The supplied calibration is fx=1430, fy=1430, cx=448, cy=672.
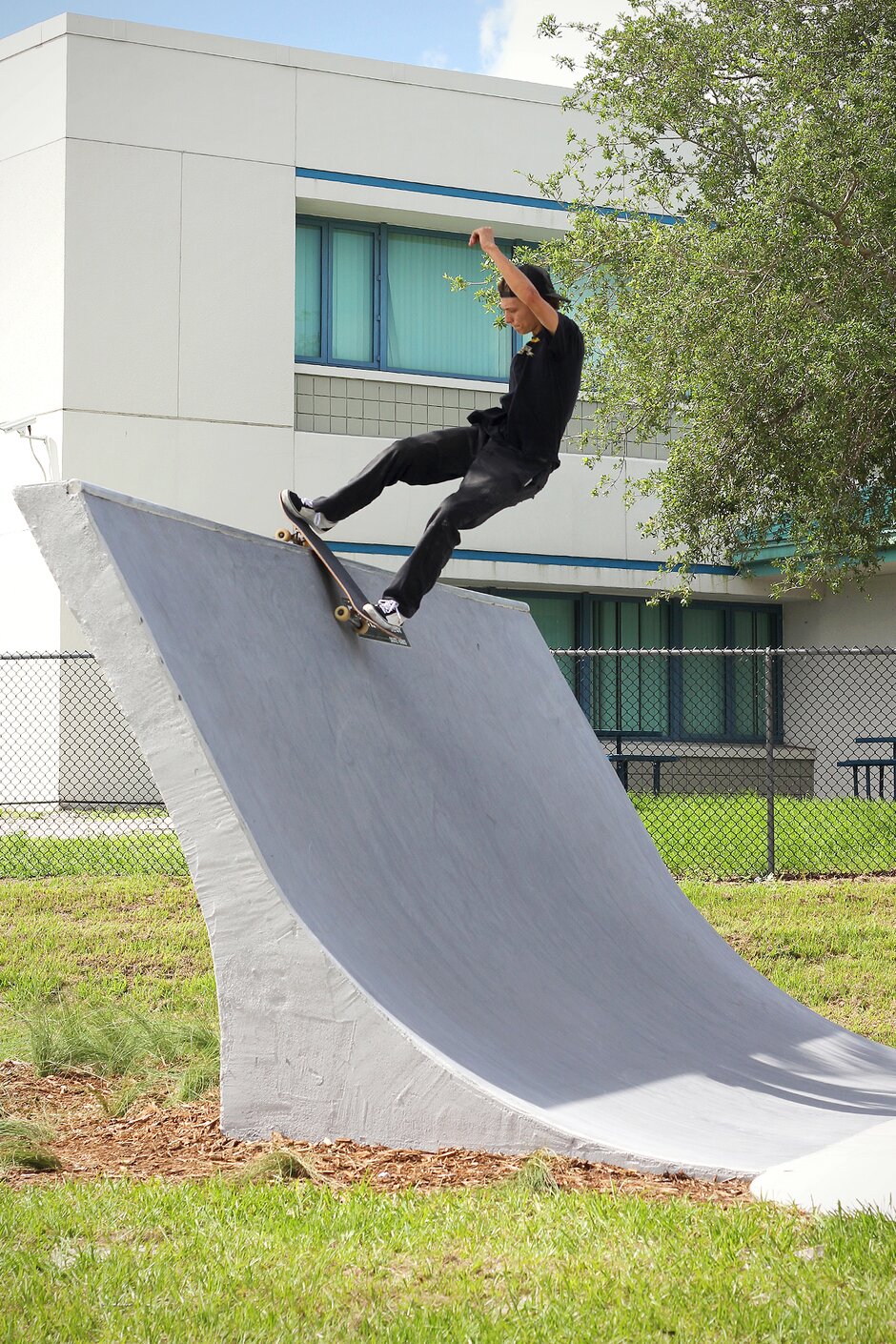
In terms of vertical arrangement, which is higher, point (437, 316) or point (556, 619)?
point (437, 316)

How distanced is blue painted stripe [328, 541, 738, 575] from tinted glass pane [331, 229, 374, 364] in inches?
109

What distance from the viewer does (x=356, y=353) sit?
20844 mm

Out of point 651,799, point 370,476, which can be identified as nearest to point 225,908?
point 370,476

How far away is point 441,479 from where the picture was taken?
6965 mm

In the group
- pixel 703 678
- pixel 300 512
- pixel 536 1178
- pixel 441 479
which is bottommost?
pixel 536 1178

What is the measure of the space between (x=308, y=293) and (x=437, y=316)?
2.05 m

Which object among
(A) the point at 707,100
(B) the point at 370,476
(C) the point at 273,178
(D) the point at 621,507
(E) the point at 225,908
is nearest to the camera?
(E) the point at 225,908

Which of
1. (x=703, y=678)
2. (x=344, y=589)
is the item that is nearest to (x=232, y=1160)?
(x=344, y=589)

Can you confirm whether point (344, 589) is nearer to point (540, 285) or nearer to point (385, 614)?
point (385, 614)

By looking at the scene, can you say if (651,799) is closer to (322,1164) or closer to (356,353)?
(356,353)

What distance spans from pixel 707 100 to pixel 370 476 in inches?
402

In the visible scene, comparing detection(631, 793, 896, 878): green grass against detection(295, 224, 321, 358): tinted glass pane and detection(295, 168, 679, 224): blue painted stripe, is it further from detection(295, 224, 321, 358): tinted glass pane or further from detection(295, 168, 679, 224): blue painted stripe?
detection(295, 168, 679, 224): blue painted stripe

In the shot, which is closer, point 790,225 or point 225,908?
point 225,908

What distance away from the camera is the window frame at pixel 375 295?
67.3ft
